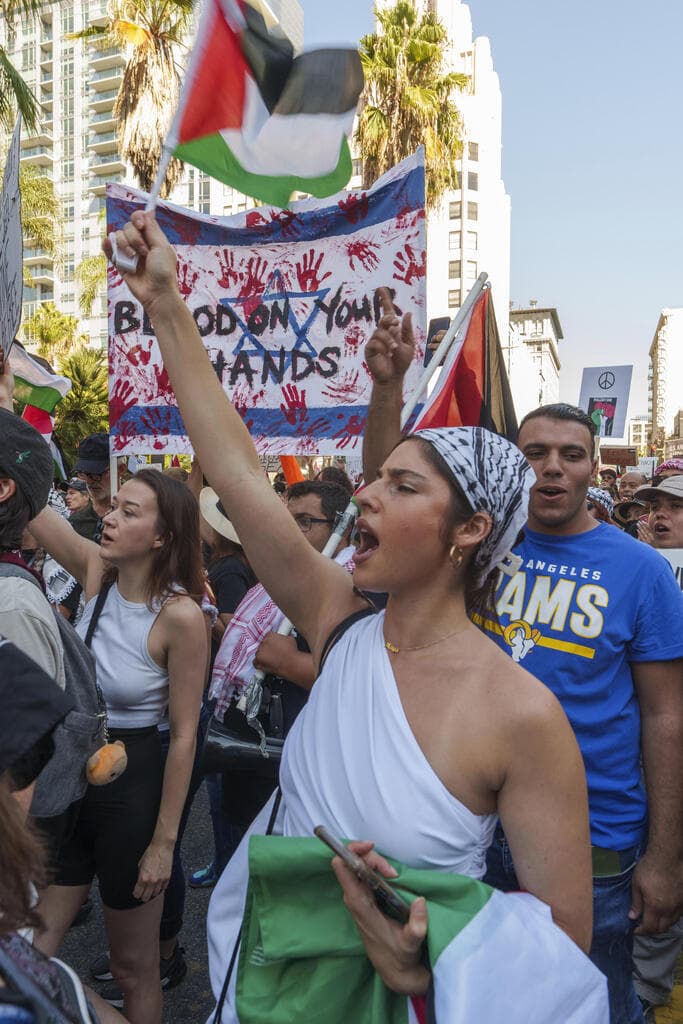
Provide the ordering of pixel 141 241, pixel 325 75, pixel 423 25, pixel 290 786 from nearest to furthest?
pixel 290 786 → pixel 141 241 → pixel 325 75 → pixel 423 25

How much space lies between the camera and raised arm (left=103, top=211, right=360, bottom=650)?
5.53 ft

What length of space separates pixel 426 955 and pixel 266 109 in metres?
2.13

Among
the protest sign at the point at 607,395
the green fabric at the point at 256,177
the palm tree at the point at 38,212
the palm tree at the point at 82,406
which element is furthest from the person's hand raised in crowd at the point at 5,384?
the palm tree at the point at 38,212

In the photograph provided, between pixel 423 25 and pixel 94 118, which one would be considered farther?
pixel 94 118

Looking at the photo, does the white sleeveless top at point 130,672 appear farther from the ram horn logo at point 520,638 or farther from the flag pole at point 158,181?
the flag pole at point 158,181

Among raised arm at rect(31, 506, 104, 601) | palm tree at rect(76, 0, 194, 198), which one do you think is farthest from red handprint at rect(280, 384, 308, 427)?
palm tree at rect(76, 0, 194, 198)

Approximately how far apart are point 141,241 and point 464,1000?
1.50 metres

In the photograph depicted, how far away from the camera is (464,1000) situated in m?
1.20

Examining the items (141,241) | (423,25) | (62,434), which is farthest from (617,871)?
(62,434)

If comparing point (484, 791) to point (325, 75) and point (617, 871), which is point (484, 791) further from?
point (325, 75)

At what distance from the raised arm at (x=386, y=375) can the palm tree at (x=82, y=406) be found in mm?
19825

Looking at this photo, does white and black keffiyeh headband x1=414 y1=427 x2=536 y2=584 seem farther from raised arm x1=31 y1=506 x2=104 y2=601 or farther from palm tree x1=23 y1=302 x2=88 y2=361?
palm tree x1=23 y1=302 x2=88 y2=361

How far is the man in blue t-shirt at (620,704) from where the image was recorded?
224cm

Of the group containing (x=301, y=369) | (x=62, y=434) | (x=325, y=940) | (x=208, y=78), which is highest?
(x=208, y=78)
